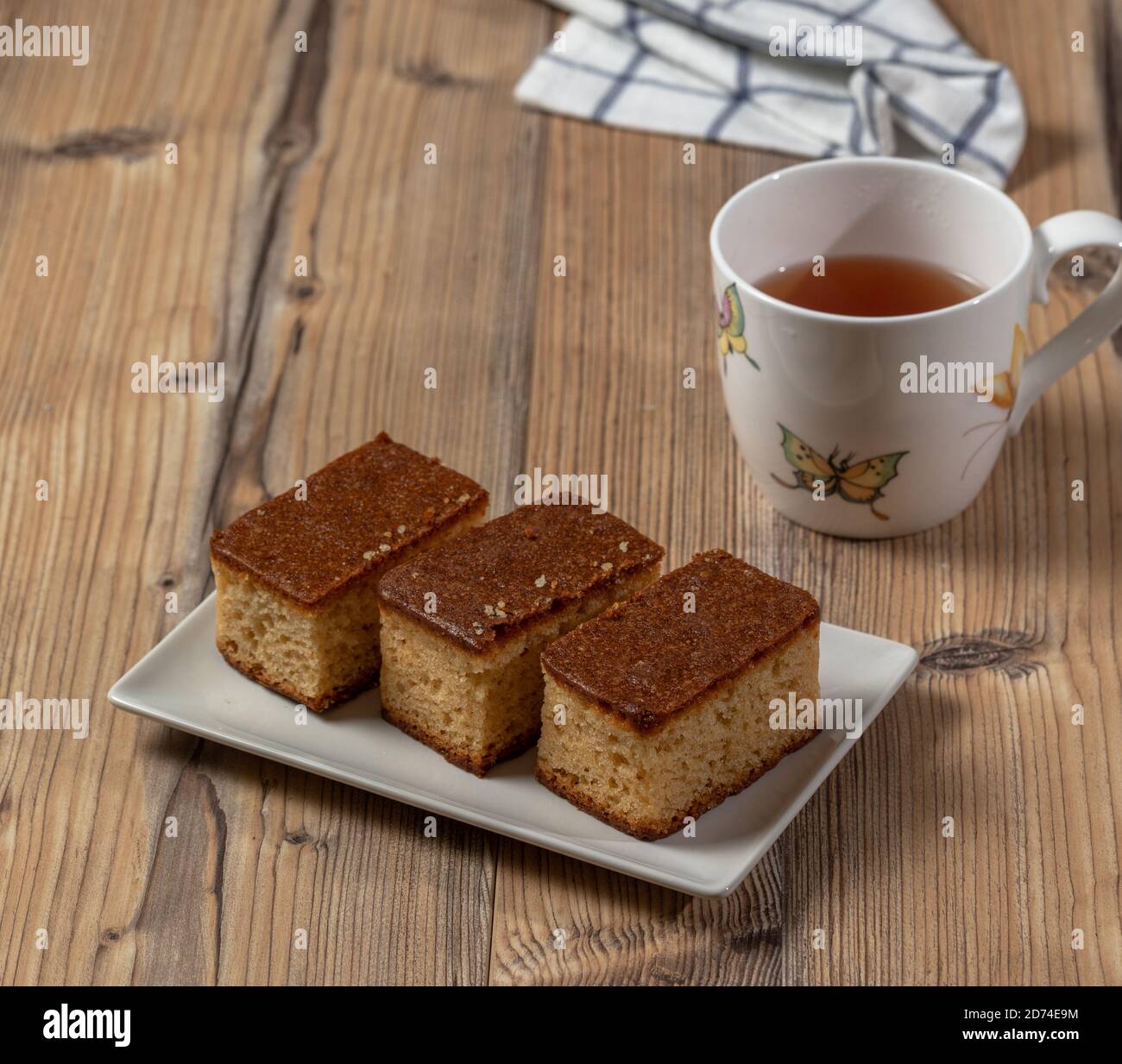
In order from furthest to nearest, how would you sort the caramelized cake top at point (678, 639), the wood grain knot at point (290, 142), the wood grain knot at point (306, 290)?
the wood grain knot at point (290, 142), the wood grain knot at point (306, 290), the caramelized cake top at point (678, 639)

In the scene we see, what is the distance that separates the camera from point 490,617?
1.23m

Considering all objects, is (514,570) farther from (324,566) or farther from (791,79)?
(791,79)

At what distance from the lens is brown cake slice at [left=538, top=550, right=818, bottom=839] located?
1166mm

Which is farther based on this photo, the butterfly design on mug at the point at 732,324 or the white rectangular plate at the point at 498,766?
the butterfly design on mug at the point at 732,324

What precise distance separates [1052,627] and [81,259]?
1250 millimetres

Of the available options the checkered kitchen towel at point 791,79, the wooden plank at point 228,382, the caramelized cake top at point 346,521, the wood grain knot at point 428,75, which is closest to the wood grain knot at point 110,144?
the wooden plank at point 228,382

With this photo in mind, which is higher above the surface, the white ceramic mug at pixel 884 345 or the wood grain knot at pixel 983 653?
the white ceramic mug at pixel 884 345

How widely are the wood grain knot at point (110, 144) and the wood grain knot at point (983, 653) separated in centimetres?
132

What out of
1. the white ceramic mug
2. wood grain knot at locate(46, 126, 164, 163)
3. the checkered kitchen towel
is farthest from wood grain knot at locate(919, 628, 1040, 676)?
wood grain knot at locate(46, 126, 164, 163)

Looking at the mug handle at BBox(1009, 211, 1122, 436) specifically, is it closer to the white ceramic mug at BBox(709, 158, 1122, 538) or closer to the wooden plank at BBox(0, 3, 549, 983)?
the white ceramic mug at BBox(709, 158, 1122, 538)

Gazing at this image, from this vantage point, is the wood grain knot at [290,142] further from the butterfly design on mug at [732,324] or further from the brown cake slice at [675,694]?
the brown cake slice at [675,694]

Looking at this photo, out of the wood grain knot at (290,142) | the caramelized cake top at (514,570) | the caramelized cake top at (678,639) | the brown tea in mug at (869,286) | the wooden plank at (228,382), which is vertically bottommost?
the wooden plank at (228,382)

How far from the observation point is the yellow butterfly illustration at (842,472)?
150 centimetres

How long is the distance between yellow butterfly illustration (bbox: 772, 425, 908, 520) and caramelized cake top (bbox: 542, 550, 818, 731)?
26 cm
